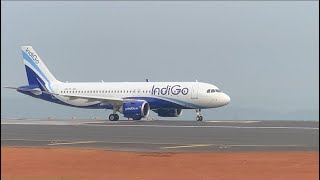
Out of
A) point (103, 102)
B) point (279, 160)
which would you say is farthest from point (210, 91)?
point (279, 160)

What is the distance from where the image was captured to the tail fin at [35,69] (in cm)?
6919

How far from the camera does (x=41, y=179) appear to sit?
16.0 m

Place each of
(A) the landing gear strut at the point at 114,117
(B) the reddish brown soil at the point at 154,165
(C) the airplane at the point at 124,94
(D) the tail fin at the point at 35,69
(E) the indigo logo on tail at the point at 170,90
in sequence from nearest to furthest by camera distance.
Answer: (B) the reddish brown soil at the point at 154,165
(C) the airplane at the point at 124,94
(E) the indigo logo on tail at the point at 170,90
(A) the landing gear strut at the point at 114,117
(D) the tail fin at the point at 35,69

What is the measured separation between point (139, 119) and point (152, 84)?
420cm

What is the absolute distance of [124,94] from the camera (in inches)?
2489

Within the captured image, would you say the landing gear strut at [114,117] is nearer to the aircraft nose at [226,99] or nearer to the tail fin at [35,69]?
the aircraft nose at [226,99]

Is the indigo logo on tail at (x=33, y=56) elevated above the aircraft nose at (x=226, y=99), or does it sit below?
above

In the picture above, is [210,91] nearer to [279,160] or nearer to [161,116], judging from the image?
[161,116]

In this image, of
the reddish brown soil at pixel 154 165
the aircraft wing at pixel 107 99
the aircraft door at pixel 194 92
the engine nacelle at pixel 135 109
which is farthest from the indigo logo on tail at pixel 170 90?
the reddish brown soil at pixel 154 165

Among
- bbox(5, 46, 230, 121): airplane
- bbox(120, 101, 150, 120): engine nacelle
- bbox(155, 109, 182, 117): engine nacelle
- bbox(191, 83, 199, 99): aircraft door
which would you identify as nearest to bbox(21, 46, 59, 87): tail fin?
bbox(5, 46, 230, 121): airplane

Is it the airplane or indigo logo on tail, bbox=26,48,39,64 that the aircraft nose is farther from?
indigo logo on tail, bbox=26,48,39,64

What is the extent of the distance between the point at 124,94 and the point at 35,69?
12.1 meters

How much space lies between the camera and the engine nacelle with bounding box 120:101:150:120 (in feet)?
191

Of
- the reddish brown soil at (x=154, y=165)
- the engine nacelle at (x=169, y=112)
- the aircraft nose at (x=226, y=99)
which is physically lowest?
the reddish brown soil at (x=154, y=165)
